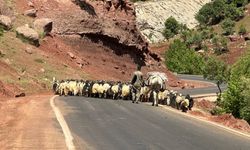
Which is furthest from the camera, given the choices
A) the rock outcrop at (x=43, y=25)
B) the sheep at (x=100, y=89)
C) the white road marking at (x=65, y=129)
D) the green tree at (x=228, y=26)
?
Answer: the green tree at (x=228, y=26)

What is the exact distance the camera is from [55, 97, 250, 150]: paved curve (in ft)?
48.4

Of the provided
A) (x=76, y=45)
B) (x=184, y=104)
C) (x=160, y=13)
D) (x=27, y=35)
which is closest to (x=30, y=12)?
(x=27, y=35)

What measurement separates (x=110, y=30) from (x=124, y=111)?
35.7 m

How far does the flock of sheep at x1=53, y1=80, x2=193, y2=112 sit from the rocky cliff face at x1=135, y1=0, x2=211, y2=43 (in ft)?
403

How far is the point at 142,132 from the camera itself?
56.2 feet

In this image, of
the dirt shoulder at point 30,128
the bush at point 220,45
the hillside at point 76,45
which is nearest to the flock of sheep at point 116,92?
the hillside at point 76,45

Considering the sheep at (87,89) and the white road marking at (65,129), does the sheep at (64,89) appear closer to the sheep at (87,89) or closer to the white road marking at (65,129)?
the sheep at (87,89)

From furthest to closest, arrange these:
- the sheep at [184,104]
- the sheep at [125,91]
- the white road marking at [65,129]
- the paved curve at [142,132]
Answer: the sheep at [125,91] → the sheep at [184,104] → the paved curve at [142,132] → the white road marking at [65,129]

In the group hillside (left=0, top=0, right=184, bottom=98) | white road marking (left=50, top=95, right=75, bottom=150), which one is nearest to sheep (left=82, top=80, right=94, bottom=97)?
hillside (left=0, top=0, right=184, bottom=98)

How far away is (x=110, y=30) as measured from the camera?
195 feet

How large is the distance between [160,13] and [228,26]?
26.8 meters

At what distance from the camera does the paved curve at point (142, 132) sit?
Answer: 14.8 meters

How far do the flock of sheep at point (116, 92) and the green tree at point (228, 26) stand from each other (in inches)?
4527

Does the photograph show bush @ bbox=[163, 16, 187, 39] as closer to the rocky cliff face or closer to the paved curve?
the rocky cliff face
